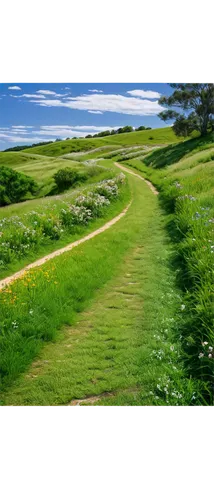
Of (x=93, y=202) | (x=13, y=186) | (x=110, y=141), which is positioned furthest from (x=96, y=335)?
(x=93, y=202)

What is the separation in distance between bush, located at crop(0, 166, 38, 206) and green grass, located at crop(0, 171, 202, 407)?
2.18 m

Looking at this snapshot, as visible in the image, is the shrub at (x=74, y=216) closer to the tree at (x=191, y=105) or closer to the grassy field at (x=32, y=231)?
the grassy field at (x=32, y=231)

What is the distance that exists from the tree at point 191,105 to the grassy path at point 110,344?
3371 millimetres

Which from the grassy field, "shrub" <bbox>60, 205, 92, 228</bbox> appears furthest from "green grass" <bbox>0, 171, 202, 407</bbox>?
"shrub" <bbox>60, 205, 92, 228</bbox>

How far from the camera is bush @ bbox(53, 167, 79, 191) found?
40.7 ft

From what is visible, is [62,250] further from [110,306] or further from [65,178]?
[110,306]

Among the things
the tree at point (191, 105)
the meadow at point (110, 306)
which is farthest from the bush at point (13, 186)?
the tree at point (191, 105)

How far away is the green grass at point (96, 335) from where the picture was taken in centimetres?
520

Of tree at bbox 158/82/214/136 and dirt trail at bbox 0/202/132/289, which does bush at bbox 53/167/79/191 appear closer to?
dirt trail at bbox 0/202/132/289

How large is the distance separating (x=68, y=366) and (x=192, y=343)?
181 centimetres

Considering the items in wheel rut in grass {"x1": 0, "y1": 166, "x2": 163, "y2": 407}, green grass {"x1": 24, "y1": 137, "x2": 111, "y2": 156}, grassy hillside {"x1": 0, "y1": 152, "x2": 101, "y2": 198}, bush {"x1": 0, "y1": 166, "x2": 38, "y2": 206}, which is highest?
green grass {"x1": 24, "y1": 137, "x2": 111, "y2": 156}

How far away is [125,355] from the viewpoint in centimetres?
595

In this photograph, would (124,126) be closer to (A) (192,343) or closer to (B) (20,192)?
(B) (20,192)
